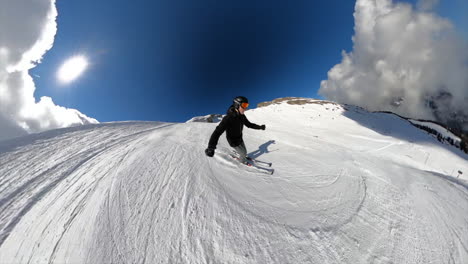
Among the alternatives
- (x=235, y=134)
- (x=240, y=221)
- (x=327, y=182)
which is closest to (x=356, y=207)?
(x=327, y=182)

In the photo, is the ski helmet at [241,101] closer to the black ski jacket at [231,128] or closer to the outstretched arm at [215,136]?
the black ski jacket at [231,128]

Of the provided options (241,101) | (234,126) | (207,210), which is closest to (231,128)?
(234,126)

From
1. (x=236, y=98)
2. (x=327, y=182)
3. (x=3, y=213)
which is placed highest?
(x=236, y=98)

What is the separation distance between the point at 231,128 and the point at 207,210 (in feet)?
7.63

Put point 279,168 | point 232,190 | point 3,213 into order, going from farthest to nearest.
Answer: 1. point 279,168
2. point 232,190
3. point 3,213

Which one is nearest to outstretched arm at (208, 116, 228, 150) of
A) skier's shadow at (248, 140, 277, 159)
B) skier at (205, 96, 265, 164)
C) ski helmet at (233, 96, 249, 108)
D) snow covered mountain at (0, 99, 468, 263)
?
skier at (205, 96, 265, 164)

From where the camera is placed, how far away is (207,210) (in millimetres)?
2609

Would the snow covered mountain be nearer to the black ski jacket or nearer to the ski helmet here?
the black ski jacket

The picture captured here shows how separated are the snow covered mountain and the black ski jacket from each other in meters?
0.55

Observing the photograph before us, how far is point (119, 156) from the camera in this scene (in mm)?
4055

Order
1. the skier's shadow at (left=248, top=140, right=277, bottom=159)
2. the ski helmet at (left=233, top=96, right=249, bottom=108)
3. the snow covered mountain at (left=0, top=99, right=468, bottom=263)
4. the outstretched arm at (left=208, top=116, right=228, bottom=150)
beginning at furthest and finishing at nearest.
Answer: the skier's shadow at (left=248, top=140, right=277, bottom=159)
the ski helmet at (left=233, top=96, right=249, bottom=108)
the outstretched arm at (left=208, top=116, right=228, bottom=150)
the snow covered mountain at (left=0, top=99, right=468, bottom=263)

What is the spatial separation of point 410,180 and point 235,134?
4258 millimetres

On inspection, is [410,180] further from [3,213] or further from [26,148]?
[26,148]

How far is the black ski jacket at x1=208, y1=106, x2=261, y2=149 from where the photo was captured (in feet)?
13.7
